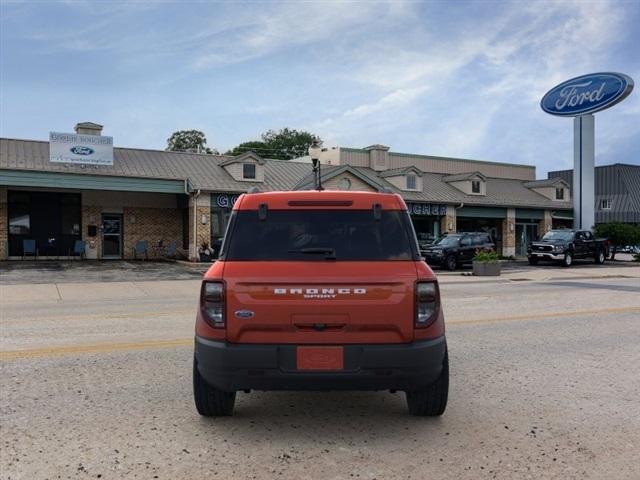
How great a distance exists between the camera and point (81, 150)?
2634 cm

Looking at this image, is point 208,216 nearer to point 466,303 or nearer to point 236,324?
point 466,303

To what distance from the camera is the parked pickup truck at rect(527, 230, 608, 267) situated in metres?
29.3

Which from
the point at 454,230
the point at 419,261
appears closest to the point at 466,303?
the point at 419,261

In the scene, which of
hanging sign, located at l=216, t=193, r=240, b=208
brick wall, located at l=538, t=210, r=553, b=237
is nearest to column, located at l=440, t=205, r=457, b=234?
brick wall, located at l=538, t=210, r=553, b=237

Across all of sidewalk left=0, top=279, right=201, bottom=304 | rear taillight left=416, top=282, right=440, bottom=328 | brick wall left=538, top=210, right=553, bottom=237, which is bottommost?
sidewalk left=0, top=279, right=201, bottom=304

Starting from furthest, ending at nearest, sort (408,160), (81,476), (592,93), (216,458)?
(408,160) → (592,93) → (216,458) → (81,476)

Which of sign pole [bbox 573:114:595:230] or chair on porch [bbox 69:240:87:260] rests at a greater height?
sign pole [bbox 573:114:595:230]

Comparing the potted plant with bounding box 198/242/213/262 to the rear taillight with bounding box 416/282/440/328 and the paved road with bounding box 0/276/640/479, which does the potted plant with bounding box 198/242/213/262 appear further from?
the rear taillight with bounding box 416/282/440/328

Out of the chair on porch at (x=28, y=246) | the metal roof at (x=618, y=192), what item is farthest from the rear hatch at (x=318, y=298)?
the metal roof at (x=618, y=192)

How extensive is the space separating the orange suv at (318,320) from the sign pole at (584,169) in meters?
34.4

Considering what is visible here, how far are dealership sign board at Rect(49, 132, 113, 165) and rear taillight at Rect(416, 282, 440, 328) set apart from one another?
25051 mm

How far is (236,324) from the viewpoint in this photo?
417 centimetres

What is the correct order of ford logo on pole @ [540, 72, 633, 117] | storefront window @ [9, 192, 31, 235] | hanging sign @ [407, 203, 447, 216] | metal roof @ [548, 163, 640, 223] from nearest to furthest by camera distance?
storefront window @ [9, 192, 31, 235] → ford logo on pole @ [540, 72, 633, 117] → hanging sign @ [407, 203, 447, 216] → metal roof @ [548, 163, 640, 223]

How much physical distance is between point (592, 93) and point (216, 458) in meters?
35.2
